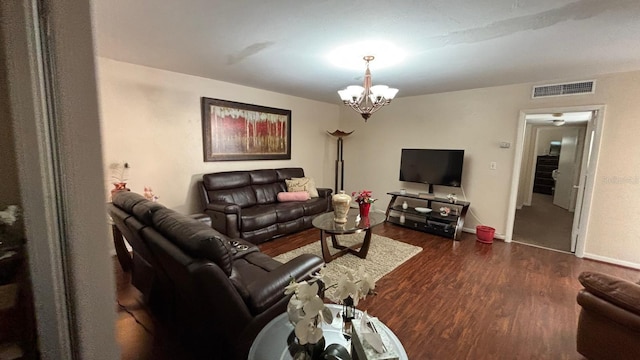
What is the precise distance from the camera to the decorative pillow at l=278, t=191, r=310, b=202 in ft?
14.6

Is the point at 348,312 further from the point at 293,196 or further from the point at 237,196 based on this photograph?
the point at 293,196

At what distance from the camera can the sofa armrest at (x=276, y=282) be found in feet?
5.14

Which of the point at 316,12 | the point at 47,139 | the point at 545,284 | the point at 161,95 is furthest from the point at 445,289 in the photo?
the point at 161,95

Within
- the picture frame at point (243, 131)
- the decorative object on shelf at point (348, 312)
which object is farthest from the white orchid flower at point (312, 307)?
the picture frame at point (243, 131)

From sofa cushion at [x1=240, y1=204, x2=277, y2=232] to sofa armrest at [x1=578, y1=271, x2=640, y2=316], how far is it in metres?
3.18

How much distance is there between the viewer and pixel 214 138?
13.5ft

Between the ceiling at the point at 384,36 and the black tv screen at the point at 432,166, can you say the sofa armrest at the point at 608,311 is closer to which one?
the ceiling at the point at 384,36

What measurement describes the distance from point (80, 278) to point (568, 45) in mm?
3562

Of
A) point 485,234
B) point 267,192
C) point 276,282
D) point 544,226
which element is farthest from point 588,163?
point 267,192

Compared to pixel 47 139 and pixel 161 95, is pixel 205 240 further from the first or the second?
pixel 161 95

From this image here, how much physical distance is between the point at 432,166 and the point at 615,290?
10.3ft

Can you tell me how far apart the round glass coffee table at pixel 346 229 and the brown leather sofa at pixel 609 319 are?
180 centimetres

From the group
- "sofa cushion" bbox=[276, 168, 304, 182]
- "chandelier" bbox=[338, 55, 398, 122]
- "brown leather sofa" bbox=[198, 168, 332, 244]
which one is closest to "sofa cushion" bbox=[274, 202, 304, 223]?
"brown leather sofa" bbox=[198, 168, 332, 244]

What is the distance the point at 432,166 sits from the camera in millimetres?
4648
